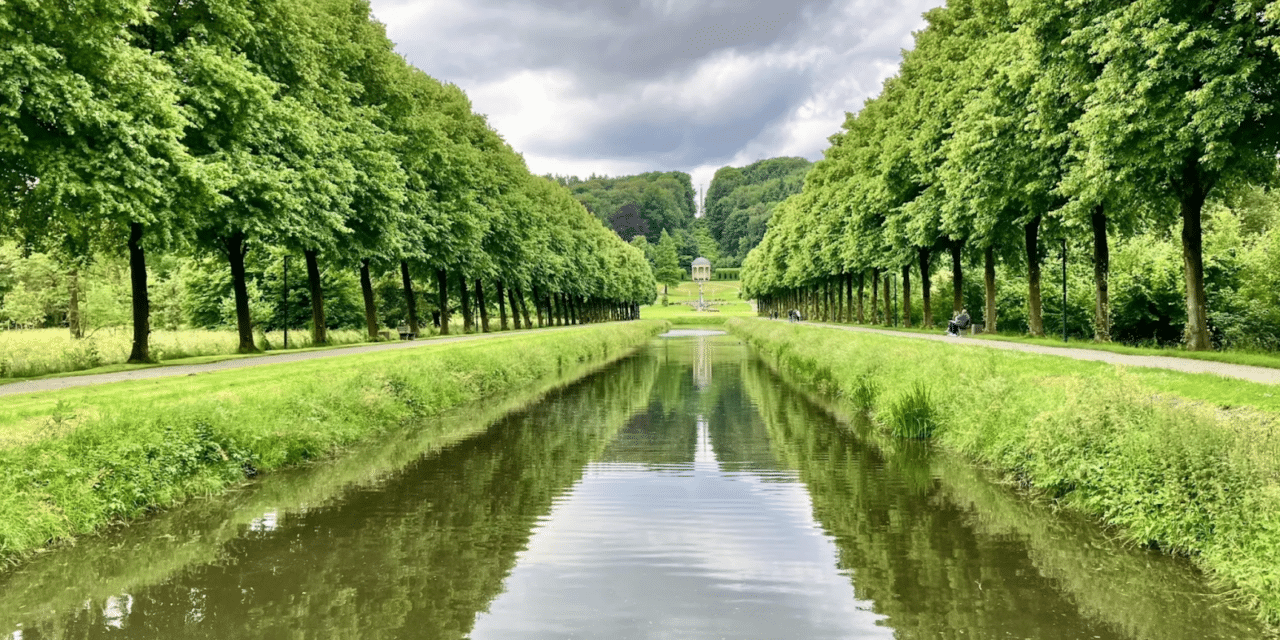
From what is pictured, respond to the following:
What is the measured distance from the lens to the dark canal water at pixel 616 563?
262 inches

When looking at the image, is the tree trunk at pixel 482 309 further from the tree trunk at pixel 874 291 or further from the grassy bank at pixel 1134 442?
the grassy bank at pixel 1134 442

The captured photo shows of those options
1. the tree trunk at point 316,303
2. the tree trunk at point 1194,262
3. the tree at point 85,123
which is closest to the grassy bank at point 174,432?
the tree at point 85,123

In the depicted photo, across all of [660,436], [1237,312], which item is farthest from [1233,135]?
[1237,312]

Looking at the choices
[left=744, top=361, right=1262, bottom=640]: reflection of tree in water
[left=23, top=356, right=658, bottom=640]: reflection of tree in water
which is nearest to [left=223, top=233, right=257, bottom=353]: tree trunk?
[left=23, top=356, right=658, bottom=640]: reflection of tree in water

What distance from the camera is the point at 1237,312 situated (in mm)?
30922

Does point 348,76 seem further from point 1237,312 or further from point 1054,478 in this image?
point 1237,312

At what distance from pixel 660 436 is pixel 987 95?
18.3m

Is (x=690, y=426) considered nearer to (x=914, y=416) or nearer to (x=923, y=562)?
(x=914, y=416)

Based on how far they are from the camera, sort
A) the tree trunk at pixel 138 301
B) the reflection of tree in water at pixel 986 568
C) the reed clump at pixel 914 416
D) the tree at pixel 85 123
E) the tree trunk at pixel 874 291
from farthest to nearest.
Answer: the tree trunk at pixel 874 291, the tree trunk at pixel 138 301, the reed clump at pixel 914 416, the tree at pixel 85 123, the reflection of tree in water at pixel 986 568

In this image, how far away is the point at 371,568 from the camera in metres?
8.12

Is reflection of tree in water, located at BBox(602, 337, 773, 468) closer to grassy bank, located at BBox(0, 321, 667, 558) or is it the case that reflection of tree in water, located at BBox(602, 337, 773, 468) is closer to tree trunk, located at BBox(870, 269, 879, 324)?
grassy bank, located at BBox(0, 321, 667, 558)

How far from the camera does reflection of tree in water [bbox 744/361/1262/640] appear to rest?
6.59m

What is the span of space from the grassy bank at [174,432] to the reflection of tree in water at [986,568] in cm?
849

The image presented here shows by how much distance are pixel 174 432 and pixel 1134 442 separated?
39.6 ft
